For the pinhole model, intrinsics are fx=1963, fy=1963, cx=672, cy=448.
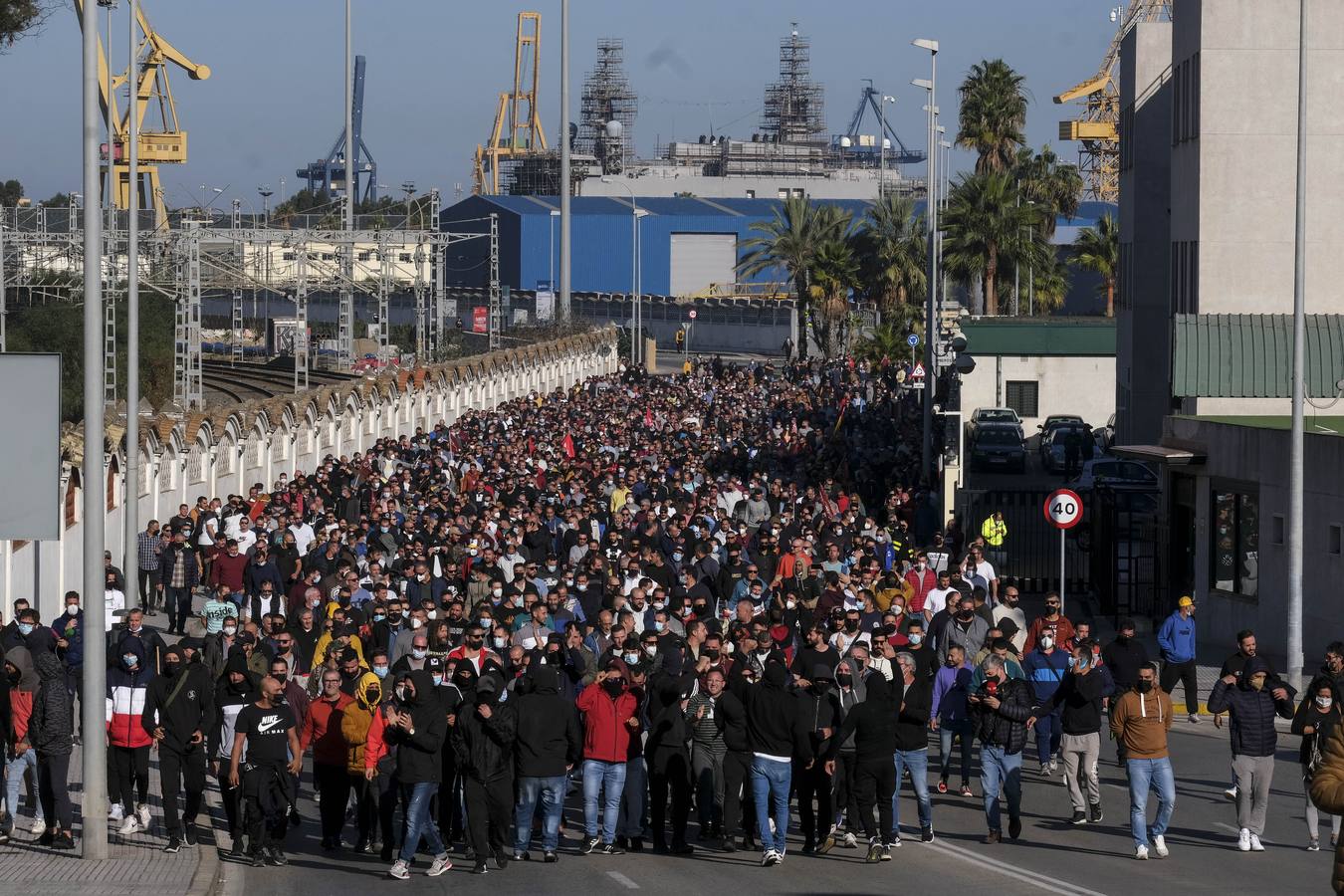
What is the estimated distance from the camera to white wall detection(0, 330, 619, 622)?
75.3 feet

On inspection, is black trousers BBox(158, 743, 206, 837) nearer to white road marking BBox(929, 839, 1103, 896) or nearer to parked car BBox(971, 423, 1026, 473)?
white road marking BBox(929, 839, 1103, 896)

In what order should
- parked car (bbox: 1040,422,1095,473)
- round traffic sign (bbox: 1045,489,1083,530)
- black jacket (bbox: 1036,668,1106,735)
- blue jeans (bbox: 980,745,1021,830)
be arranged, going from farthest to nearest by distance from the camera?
parked car (bbox: 1040,422,1095,473) < round traffic sign (bbox: 1045,489,1083,530) < black jacket (bbox: 1036,668,1106,735) < blue jeans (bbox: 980,745,1021,830)

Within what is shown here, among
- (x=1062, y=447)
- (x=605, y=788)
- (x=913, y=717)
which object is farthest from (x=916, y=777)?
(x=1062, y=447)

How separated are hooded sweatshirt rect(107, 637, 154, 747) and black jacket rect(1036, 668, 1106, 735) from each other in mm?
6572

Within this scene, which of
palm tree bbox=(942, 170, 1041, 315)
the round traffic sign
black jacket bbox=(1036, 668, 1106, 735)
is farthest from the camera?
palm tree bbox=(942, 170, 1041, 315)

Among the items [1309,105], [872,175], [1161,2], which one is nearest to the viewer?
[1309,105]

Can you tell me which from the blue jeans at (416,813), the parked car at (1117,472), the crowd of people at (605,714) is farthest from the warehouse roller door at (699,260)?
the blue jeans at (416,813)

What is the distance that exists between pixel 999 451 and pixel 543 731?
110 ft

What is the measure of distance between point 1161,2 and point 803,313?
27391 mm

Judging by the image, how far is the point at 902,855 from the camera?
1340 centimetres

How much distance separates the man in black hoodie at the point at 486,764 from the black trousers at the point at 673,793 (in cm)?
104

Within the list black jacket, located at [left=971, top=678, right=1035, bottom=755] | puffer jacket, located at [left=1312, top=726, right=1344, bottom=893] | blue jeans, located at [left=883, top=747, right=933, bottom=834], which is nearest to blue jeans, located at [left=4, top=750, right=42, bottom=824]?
blue jeans, located at [left=883, top=747, right=933, bottom=834]

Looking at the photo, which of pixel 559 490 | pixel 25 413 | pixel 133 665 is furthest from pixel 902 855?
pixel 559 490

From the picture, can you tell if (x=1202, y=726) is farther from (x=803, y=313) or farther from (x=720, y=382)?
(x=803, y=313)
